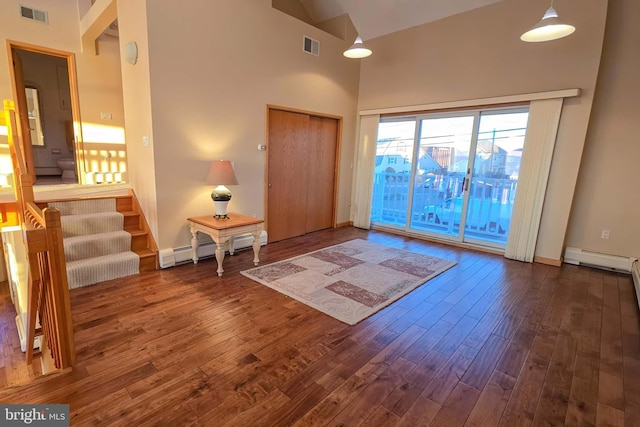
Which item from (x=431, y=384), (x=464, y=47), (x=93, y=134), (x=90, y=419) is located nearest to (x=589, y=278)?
(x=431, y=384)

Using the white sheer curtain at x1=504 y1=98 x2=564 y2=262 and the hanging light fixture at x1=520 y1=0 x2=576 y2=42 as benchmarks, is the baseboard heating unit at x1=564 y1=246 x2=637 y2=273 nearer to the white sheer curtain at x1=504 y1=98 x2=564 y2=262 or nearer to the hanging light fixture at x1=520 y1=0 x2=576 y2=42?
the white sheer curtain at x1=504 y1=98 x2=564 y2=262

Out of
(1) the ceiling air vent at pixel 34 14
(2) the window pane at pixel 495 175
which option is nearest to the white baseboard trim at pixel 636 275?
(2) the window pane at pixel 495 175

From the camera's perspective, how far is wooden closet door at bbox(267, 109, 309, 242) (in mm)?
4484

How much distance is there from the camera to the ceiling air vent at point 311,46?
4.53 m

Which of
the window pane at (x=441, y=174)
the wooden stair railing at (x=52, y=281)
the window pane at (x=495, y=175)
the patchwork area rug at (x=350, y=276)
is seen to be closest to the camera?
the wooden stair railing at (x=52, y=281)

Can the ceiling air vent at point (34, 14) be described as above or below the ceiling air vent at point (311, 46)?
above

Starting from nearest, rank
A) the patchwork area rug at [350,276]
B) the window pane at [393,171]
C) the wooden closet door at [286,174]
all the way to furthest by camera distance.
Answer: the patchwork area rug at [350,276] → the wooden closet door at [286,174] → the window pane at [393,171]

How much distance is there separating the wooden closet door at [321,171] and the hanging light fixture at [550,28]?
10.1 feet

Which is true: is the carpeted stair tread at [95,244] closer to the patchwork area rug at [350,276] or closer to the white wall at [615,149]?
the patchwork area rug at [350,276]

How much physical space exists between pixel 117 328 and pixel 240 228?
4.91ft

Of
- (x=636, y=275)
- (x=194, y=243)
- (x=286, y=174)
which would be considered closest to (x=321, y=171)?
→ (x=286, y=174)

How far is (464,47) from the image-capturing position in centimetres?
435

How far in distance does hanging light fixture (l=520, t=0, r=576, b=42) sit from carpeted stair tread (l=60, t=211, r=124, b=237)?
4554 mm

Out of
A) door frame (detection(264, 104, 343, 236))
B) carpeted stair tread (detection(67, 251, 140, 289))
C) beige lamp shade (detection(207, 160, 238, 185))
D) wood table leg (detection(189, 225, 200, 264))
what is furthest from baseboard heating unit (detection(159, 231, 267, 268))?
beige lamp shade (detection(207, 160, 238, 185))
